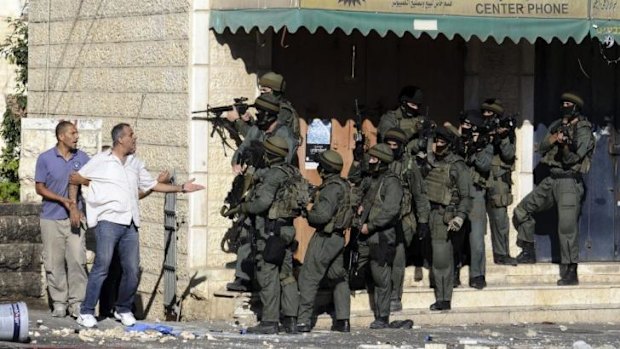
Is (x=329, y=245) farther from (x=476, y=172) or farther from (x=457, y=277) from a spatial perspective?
(x=476, y=172)

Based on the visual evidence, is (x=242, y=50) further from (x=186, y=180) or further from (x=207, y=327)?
(x=207, y=327)

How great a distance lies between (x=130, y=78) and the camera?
18.3 meters

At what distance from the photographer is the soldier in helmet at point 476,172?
1764 cm

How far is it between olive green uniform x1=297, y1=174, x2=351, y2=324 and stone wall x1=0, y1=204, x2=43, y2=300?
3.15 meters

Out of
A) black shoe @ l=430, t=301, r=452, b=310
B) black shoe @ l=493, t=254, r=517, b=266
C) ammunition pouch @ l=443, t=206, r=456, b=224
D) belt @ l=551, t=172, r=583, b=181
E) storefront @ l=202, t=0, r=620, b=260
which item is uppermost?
storefront @ l=202, t=0, r=620, b=260

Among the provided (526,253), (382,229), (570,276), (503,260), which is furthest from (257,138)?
(570,276)

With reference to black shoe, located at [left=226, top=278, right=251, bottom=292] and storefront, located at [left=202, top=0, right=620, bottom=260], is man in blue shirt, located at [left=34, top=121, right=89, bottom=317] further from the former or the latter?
storefront, located at [left=202, top=0, right=620, bottom=260]

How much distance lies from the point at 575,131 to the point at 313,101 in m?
2.75

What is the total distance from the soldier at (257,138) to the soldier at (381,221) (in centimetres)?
86

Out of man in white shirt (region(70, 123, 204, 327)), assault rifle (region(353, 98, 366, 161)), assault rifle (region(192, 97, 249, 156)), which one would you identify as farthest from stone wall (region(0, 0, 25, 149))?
man in white shirt (region(70, 123, 204, 327))

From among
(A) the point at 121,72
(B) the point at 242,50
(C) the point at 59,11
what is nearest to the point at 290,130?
(B) the point at 242,50

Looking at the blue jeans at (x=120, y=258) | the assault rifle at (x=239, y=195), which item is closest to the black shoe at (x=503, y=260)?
the assault rifle at (x=239, y=195)

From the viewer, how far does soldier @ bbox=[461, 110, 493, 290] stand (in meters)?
17.6

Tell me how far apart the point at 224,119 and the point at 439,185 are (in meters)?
2.25
